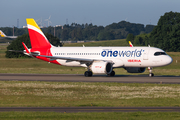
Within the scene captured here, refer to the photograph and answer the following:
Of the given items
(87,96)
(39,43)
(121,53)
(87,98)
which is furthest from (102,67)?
(87,98)

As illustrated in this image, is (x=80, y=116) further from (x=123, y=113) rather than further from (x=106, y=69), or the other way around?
(x=106, y=69)

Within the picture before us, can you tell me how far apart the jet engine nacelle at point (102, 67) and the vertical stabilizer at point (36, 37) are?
10911mm

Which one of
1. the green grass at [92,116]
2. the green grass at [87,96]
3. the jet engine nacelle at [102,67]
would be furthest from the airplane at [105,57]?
the green grass at [92,116]

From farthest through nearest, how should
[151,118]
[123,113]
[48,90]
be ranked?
[48,90] < [123,113] < [151,118]

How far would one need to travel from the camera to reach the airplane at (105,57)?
42.2m

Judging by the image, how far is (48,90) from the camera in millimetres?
28453

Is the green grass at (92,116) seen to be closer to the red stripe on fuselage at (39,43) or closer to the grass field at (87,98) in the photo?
the grass field at (87,98)

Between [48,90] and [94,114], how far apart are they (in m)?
11.8

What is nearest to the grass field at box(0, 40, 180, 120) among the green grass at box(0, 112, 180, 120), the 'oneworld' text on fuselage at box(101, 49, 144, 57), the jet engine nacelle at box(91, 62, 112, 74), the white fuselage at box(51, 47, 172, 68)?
the green grass at box(0, 112, 180, 120)

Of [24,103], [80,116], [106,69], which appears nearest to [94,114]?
[80,116]

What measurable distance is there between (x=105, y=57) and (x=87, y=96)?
19939 mm

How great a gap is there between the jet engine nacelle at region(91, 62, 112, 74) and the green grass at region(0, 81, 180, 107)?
35.2ft

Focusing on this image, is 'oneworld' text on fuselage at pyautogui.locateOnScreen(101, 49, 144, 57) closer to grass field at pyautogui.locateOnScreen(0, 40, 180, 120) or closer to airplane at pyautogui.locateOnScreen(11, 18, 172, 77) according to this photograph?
airplane at pyautogui.locateOnScreen(11, 18, 172, 77)

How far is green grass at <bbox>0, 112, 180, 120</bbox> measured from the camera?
16.4 meters
